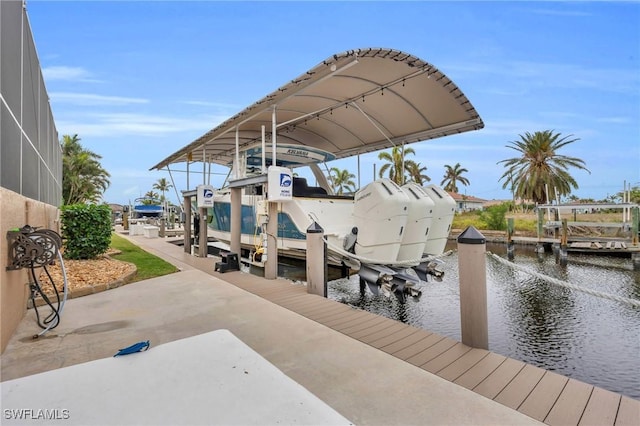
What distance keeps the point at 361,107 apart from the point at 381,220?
3.10 m

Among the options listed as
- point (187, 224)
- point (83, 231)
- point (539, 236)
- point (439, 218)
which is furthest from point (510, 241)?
point (83, 231)

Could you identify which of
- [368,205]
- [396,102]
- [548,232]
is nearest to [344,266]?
[368,205]

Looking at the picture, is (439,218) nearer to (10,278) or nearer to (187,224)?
(10,278)

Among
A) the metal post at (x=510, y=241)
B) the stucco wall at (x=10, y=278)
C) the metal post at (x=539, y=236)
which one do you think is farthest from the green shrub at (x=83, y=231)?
the metal post at (x=539, y=236)

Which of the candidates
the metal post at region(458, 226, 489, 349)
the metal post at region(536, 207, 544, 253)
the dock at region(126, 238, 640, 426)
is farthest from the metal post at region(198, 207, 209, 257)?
the metal post at region(536, 207, 544, 253)

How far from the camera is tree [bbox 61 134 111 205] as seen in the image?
97.9 feet

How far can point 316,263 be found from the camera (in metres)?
5.57

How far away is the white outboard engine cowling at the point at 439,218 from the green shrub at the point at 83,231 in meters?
7.65

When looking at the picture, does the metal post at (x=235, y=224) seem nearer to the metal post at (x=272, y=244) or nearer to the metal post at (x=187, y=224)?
the metal post at (x=272, y=244)

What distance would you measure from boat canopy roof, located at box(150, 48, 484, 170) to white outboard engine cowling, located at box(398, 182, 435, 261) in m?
1.86

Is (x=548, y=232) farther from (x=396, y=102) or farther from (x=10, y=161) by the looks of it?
(x=10, y=161)

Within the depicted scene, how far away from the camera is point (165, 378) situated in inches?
68.5

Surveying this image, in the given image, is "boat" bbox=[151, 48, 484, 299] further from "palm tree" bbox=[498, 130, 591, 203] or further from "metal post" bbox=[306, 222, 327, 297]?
"palm tree" bbox=[498, 130, 591, 203]

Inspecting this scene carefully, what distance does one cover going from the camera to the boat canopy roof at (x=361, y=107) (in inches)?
220
